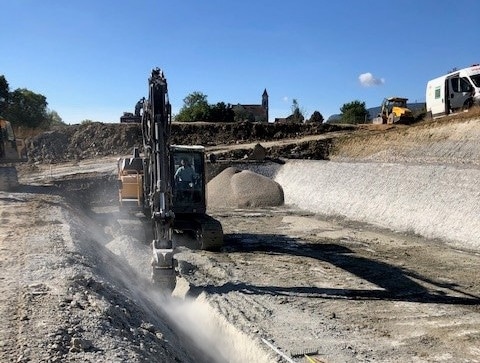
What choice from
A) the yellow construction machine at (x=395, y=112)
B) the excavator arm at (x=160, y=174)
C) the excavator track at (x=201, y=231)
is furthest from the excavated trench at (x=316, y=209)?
the yellow construction machine at (x=395, y=112)

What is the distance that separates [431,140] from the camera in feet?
77.9

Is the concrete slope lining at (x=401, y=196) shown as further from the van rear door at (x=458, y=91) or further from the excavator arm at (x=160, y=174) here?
the excavator arm at (x=160, y=174)

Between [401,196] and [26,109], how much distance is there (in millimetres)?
50301

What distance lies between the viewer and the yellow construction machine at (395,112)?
33938 mm

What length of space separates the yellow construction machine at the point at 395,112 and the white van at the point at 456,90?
587 cm

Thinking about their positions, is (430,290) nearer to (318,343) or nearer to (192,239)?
(318,343)

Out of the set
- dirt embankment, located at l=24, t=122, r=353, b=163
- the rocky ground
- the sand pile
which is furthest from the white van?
dirt embankment, located at l=24, t=122, r=353, b=163

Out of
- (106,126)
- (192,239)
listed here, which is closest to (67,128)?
(106,126)

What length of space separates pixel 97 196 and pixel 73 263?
54.9ft

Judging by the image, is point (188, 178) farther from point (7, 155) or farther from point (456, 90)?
point (456, 90)

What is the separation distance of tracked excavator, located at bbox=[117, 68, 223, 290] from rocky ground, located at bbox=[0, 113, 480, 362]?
645 millimetres

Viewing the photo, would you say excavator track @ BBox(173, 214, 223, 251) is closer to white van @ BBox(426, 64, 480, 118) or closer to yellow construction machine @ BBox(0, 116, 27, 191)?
yellow construction machine @ BBox(0, 116, 27, 191)

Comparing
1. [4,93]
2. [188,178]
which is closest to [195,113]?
[4,93]

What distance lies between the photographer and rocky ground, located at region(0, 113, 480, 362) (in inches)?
220
